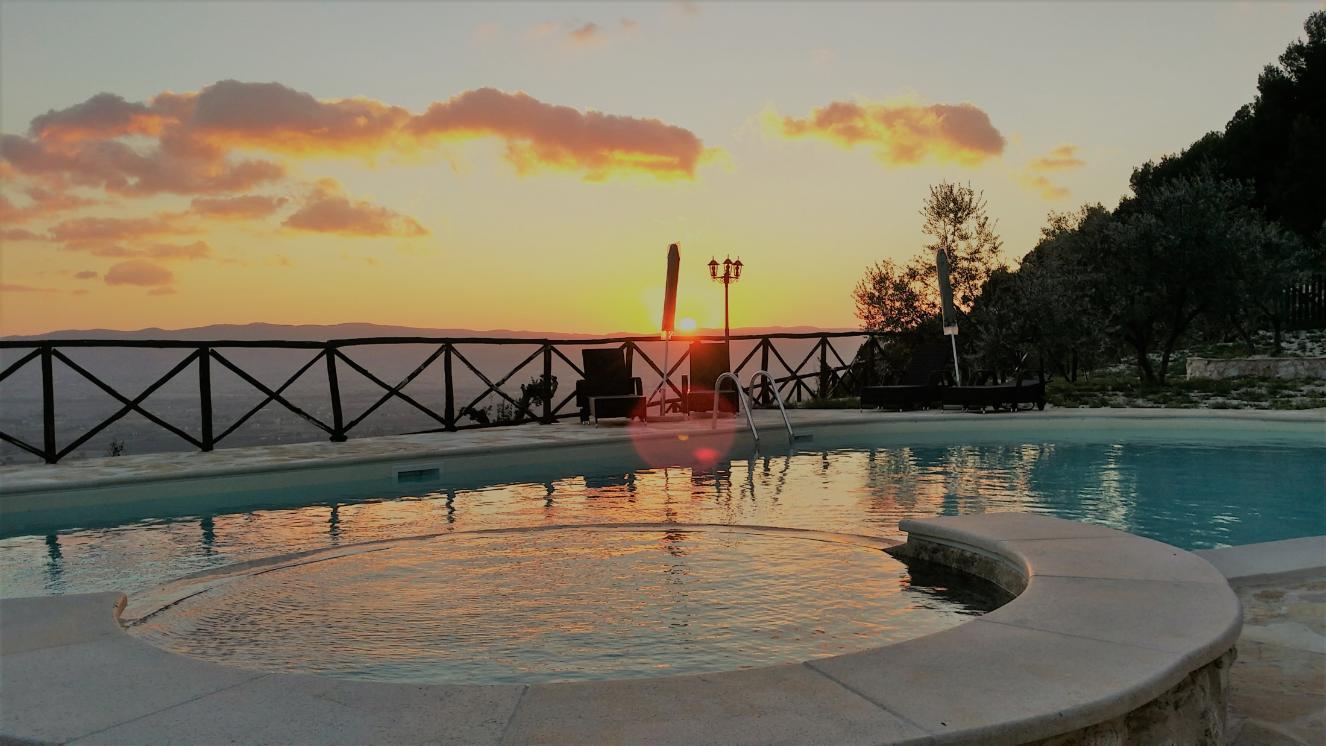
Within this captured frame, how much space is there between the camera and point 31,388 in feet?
33.3

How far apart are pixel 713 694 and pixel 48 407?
1006 centimetres

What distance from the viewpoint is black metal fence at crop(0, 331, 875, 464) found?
1005 cm

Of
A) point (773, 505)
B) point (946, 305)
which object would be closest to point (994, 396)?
point (946, 305)

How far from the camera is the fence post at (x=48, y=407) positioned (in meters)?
9.85

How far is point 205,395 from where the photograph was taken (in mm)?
10781

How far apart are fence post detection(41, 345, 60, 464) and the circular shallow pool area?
6.30m

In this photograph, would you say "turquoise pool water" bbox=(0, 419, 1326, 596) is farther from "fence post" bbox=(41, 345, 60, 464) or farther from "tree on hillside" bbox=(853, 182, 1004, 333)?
"tree on hillside" bbox=(853, 182, 1004, 333)

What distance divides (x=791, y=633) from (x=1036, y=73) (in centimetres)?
1266

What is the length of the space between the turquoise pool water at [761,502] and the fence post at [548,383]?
3.33 m

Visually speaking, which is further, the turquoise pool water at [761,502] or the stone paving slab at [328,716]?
the turquoise pool water at [761,502]

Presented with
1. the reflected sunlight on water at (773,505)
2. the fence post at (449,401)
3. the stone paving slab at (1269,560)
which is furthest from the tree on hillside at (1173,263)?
the stone paving slab at (1269,560)

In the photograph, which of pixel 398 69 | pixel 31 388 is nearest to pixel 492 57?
pixel 398 69

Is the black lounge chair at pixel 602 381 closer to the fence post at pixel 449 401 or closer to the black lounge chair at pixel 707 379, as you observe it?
the black lounge chair at pixel 707 379

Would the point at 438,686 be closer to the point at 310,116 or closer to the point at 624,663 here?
the point at 624,663
